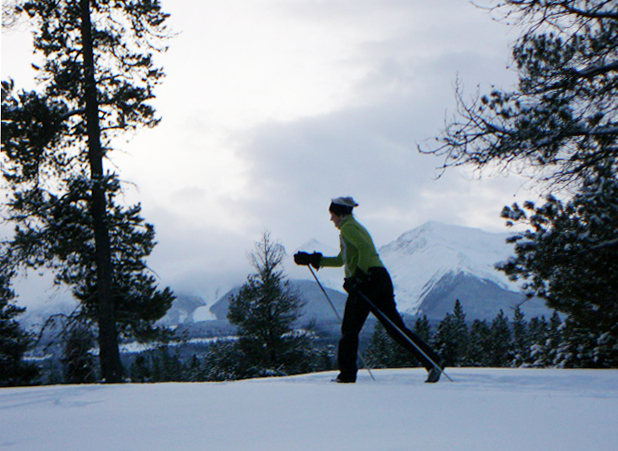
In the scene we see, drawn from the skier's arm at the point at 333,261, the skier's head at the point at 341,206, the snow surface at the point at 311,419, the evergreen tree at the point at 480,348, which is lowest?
the evergreen tree at the point at 480,348

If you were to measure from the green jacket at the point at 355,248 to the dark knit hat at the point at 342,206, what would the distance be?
61mm

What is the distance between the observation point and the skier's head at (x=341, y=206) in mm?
5172

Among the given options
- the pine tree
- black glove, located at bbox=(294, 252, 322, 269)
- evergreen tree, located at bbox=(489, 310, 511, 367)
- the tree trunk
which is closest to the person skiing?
black glove, located at bbox=(294, 252, 322, 269)

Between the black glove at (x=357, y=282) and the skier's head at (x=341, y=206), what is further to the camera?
the skier's head at (x=341, y=206)

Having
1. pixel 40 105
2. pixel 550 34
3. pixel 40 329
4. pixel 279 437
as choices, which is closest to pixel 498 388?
pixel 279 437

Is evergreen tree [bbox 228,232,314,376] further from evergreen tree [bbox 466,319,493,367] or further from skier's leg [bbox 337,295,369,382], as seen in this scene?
evergreen tree [bbox 466,319,493,367]

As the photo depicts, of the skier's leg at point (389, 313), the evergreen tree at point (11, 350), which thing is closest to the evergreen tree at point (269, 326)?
the evergreen tree at point (11, 350)

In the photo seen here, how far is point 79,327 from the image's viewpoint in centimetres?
1279

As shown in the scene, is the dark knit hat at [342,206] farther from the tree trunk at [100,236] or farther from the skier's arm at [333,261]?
the tree trunk at [100,236]

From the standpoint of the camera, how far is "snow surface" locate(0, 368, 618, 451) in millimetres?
2570

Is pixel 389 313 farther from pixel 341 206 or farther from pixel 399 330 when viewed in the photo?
pixel 341 206

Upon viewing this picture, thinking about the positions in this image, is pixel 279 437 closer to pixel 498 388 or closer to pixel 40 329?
pixel 498 388

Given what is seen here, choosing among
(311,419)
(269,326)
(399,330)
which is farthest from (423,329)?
(311,419)

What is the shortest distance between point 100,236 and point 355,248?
7.92m
